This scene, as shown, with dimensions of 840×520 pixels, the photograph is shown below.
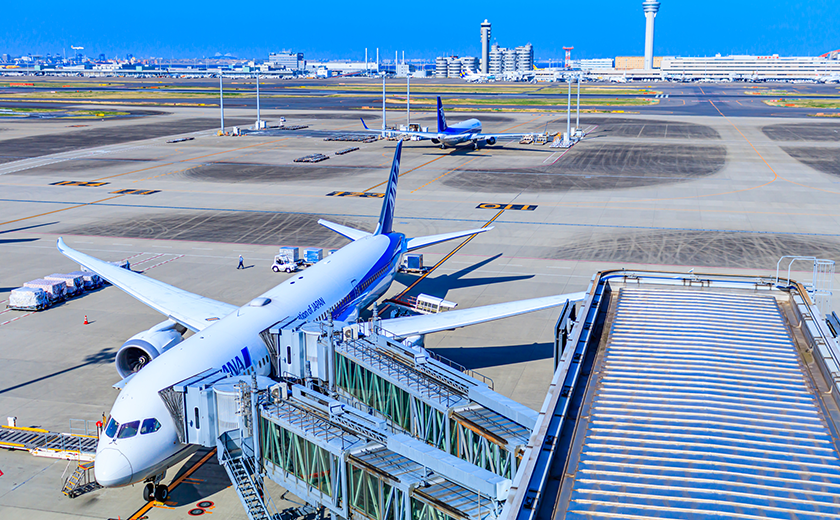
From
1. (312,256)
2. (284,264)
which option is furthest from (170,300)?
(312,256)

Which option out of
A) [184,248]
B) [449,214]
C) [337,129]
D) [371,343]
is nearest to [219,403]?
[371,343]

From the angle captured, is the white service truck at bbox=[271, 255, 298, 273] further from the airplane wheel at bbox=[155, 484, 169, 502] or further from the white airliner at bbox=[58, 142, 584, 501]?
the airplane wheel at bbox=[155, 484, 169, 502]

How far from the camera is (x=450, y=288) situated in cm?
4738

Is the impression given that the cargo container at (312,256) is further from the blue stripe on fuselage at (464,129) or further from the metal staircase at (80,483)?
the blue stripe on fuselage at (464,129)

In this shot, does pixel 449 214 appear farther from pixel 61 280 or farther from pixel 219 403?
pixel 219 403

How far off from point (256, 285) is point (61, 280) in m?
11.1

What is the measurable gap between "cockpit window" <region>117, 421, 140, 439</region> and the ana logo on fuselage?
313 centimetres

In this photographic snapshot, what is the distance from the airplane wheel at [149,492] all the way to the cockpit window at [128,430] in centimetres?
306

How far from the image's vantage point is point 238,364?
81.6ft

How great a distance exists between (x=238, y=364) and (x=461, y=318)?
38.7ft

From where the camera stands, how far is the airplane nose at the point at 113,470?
68.5ft

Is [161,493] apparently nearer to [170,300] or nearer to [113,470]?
[113,470]

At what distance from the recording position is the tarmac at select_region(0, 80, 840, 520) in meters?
32.5

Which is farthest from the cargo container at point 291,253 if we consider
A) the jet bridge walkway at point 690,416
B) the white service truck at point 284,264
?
the jet bridge walkway at point 690,416
